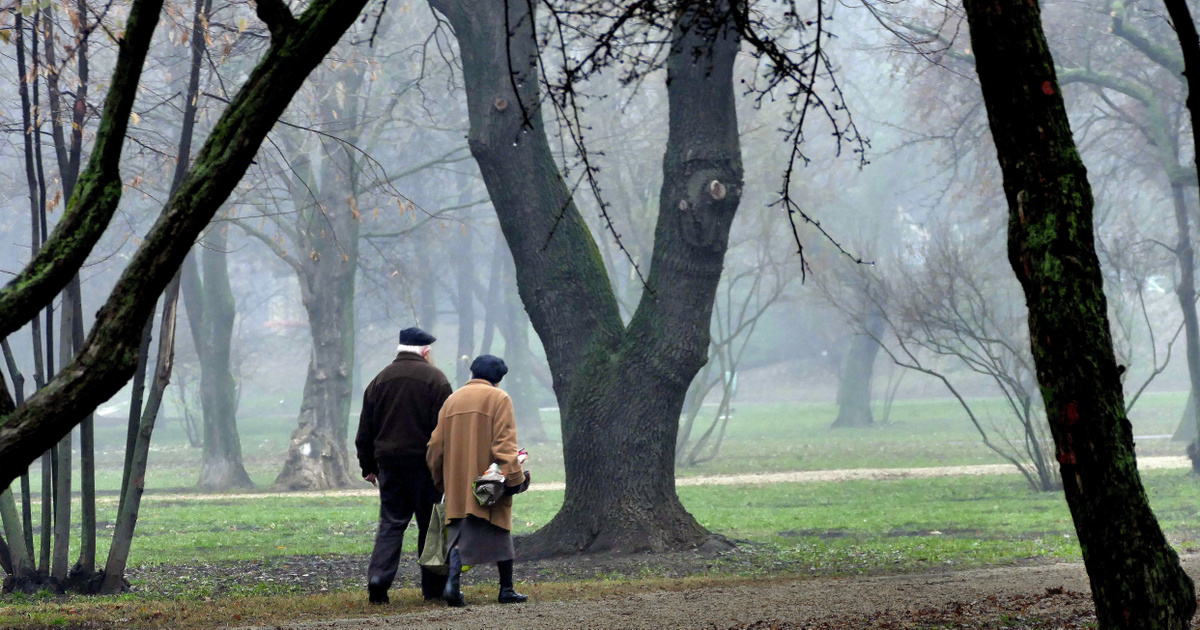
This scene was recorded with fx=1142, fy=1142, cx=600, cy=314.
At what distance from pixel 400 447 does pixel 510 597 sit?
124cm

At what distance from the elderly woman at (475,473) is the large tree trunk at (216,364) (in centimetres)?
1643

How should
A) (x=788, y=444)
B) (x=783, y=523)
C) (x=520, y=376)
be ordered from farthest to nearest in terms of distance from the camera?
(x=520, y=376) < (x=788, y=444) < (x=783, y=523)

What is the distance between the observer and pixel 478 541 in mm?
7508

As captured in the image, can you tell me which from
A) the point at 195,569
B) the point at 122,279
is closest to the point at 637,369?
the point at 195,569

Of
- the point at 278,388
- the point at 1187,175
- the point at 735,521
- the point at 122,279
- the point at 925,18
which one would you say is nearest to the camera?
the point at 122,279

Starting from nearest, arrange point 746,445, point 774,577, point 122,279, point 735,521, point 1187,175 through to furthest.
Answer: point 122,279
point 774,577
point 735,521
point 1187,175
point 746,445

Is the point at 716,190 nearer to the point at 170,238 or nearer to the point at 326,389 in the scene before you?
the point at 170,238

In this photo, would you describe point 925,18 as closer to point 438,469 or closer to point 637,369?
point 637,369

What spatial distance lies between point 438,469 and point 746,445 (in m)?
25.1

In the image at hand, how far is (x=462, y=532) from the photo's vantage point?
751 centimetres

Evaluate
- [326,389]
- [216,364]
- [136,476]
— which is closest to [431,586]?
[136,476]

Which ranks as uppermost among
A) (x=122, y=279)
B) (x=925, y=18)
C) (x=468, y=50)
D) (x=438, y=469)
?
(x=925, y=18)

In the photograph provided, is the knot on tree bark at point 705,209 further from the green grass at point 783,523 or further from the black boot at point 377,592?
the black boot at point 377,592

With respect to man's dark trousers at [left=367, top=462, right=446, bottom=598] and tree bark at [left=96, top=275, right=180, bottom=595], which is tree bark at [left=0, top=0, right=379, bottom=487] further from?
tree bark at [left=96, top=275, right=180, bottom=595]
